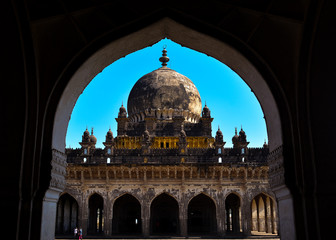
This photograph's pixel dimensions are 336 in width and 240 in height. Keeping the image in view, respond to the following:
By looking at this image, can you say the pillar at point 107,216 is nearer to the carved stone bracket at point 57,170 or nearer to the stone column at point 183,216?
the stone column at point 183,216

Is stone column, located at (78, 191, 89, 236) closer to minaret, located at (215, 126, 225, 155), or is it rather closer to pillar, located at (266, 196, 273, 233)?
minaret, located at (215, 126, 225, 155)

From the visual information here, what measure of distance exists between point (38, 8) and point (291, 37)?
3841mm

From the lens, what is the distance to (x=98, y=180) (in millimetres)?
26062

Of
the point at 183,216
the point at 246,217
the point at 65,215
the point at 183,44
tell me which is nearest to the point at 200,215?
the point at 183,216

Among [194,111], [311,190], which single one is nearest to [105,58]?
[311,190]

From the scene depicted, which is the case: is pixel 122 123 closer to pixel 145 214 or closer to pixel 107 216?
pixel 107 216

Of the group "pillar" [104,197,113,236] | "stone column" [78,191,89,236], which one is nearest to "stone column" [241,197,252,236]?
"pillar" [104,197,113,236]

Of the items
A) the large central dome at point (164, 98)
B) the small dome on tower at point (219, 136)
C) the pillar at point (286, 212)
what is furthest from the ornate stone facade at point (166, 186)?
the pillar at point (286, 212)

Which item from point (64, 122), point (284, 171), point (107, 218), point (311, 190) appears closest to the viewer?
point (311, 190)

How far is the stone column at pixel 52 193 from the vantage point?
5258 mm

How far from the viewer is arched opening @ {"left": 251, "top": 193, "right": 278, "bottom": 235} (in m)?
28.2

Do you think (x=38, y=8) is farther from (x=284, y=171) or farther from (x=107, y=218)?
(x=107, y=218)

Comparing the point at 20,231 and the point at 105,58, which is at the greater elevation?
the point at 105,58

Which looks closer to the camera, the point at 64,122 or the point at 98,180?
the point at 64,122
